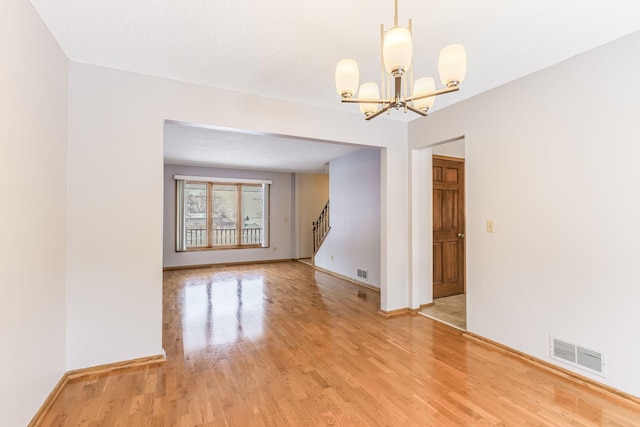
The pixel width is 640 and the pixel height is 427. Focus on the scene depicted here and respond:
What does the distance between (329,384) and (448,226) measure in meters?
3.28

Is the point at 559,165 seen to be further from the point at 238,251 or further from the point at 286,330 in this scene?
the point at 238,251

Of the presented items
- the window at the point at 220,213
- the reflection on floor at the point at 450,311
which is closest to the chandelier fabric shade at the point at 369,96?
the reflection on floor at the point at 450,311

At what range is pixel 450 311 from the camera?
3.91 metres

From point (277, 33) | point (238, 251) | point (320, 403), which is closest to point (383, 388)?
point (320, 403)

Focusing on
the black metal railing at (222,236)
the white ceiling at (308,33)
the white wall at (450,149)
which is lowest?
the black metal railing at (222,236)

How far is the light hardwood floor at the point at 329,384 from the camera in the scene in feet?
6.09

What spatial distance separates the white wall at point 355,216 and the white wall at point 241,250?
1.85 m

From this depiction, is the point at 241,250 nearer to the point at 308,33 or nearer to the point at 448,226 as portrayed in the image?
the point at 448,226

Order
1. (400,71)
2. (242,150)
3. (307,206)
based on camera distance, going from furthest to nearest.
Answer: (307,206) < (242,150) < (400,71)

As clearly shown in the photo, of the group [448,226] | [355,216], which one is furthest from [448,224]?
[355,216]

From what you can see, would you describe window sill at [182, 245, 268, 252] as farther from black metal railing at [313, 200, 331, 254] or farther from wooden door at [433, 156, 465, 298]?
wooden door at [433, 156, 465, 298]

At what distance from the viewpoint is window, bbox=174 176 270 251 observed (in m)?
7.20

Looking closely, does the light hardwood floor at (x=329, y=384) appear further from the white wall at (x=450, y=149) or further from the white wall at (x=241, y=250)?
the white wall at (x=241, y=250)

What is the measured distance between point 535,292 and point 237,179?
6654mm
